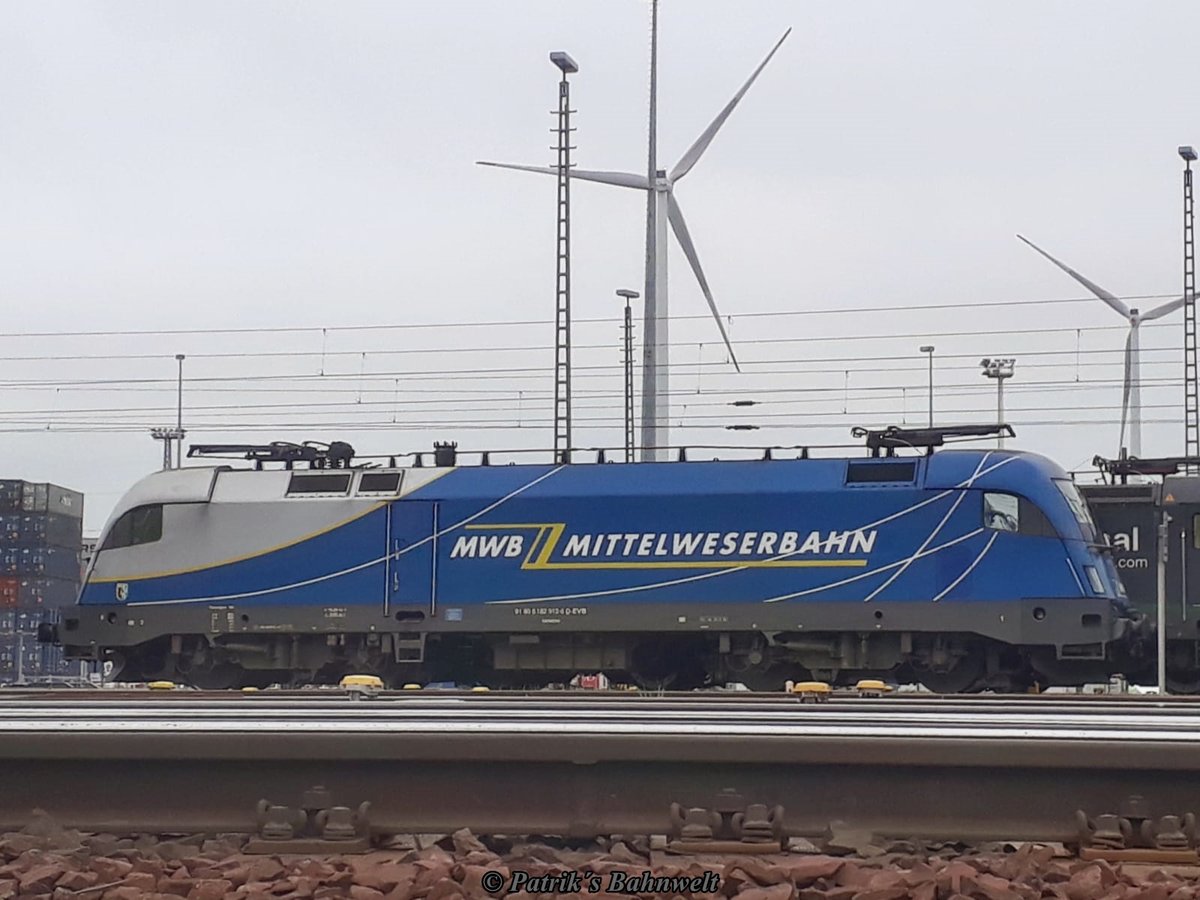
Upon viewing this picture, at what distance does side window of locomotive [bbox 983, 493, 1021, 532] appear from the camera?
74.7ft

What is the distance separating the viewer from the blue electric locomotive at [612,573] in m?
22.8

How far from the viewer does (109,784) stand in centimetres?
798

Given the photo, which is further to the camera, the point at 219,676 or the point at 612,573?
the point at 219,676

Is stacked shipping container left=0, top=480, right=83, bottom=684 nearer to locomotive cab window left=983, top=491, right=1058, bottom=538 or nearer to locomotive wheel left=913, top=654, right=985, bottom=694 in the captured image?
locomotive wheel left=913, top=654, right=985, bottom=694

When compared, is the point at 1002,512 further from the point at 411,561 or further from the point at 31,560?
the point at 31,560

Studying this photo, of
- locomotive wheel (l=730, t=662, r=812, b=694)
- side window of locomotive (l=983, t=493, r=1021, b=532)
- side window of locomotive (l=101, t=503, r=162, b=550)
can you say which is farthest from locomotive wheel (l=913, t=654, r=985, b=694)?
side window of locomotive (l=101, t=503, r=162, b=550)

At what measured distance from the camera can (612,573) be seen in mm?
23703

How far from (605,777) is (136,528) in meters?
19.6

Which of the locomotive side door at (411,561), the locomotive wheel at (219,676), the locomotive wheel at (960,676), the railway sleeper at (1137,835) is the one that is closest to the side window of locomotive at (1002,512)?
the locomotive wheel at (960,676)

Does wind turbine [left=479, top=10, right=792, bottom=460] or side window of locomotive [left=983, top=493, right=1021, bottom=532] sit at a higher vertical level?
wind turbine [left=479, top=10, right=792, bottom=460]

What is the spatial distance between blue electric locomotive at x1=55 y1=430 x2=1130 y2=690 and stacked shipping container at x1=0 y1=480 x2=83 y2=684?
30.6 m

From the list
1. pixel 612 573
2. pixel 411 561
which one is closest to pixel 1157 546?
pixel 612 573

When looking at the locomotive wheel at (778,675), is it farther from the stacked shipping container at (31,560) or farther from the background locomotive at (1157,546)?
the stacked shipping container at (31,560)

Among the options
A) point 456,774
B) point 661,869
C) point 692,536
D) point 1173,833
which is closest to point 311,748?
point 456,774
